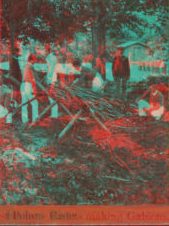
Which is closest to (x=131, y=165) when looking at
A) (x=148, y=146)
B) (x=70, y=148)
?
(x=148, y=146)

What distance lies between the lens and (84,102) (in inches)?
105

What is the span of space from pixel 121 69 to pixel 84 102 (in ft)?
2.55

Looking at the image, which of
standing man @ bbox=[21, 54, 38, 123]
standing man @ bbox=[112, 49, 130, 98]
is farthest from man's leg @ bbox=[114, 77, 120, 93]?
standing man @ bbox=[21, 54, 38, 123]

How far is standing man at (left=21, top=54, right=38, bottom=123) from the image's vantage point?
2.69 meters

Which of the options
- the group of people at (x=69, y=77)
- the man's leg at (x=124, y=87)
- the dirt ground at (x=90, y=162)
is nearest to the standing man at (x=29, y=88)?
the group of people at (x=69, y=77)

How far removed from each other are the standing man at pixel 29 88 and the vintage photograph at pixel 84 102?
0.02m

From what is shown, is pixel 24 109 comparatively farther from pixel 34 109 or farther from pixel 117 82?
pixel 117 82

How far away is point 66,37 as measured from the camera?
105 inches

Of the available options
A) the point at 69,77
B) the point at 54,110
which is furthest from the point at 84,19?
the point at 54,110

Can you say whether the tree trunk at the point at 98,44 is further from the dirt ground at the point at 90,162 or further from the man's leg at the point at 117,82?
the dirt ground at the point at 90,162

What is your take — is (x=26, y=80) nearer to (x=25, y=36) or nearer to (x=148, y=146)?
(x=25, y=36)

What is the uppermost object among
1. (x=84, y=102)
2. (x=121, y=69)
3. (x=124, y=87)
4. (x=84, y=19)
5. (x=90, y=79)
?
(x=84, y=19)

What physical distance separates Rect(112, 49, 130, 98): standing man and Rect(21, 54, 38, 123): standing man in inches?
50.7

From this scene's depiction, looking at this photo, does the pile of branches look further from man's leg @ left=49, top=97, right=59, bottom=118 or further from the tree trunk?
the tree trunk
